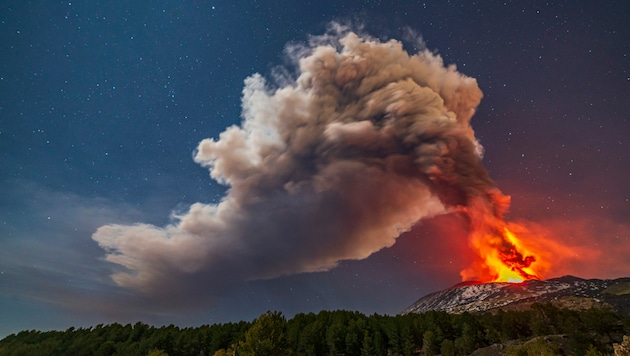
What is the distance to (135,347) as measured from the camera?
135 m

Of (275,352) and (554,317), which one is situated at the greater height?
(554,317)

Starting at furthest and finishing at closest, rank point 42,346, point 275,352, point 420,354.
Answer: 1. point 42,346
2. point 420,354
3. point 275,352

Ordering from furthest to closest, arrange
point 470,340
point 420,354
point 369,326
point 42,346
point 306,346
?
point 42,346 < point 369,326 < point 306,346 < point 420,354 < point 470,340

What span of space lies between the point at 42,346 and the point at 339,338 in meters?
130

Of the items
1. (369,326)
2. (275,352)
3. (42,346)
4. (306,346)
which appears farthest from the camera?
(42,346)

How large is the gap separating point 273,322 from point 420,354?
6747cm

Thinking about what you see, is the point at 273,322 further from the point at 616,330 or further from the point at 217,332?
the point at 616,330

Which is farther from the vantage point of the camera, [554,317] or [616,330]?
[554,317]

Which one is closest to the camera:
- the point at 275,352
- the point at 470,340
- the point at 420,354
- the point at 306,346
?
the point at 275,352

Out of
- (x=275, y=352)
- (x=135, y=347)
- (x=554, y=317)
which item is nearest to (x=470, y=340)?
(x=554, y=317)

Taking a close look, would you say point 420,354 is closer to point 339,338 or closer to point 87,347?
point 339,338

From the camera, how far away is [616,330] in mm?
109750

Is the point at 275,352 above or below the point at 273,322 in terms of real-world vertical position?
below

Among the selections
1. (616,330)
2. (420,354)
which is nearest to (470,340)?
(420,354)
